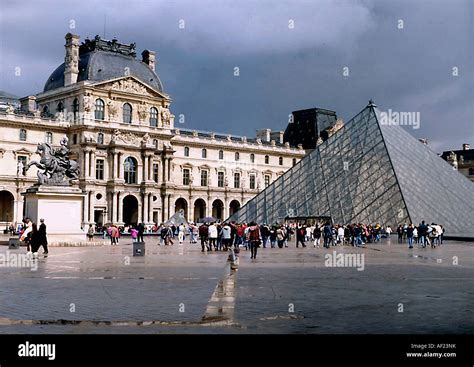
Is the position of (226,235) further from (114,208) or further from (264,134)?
(264,134)

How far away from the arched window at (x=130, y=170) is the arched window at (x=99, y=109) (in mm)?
4719

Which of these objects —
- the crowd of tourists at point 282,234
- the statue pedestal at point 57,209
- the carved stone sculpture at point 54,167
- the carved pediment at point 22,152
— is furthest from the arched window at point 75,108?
the statue pedestal at point 57,209

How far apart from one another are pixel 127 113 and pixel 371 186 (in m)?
30.3

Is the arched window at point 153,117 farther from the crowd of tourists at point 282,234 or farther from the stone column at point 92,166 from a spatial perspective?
the crowd of tourists at point 282,234

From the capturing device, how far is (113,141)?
2411 inches

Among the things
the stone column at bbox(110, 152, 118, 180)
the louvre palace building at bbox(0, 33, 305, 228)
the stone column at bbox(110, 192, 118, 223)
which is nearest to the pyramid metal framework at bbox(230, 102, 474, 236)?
the stone column at bbox(110, 192, 118, 223)

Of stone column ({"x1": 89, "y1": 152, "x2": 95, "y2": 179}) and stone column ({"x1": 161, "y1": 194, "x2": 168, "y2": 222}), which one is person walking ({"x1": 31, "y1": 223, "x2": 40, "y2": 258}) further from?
stone column ({"x1": 161, "y1": 194, "x2": 168, "y2": 222})

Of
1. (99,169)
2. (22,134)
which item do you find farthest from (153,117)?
(22,134)

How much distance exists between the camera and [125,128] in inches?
2468

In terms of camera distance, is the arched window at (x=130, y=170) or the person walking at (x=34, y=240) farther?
the arched window at (x=130, y=170)

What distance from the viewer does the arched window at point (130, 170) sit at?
63031mm
